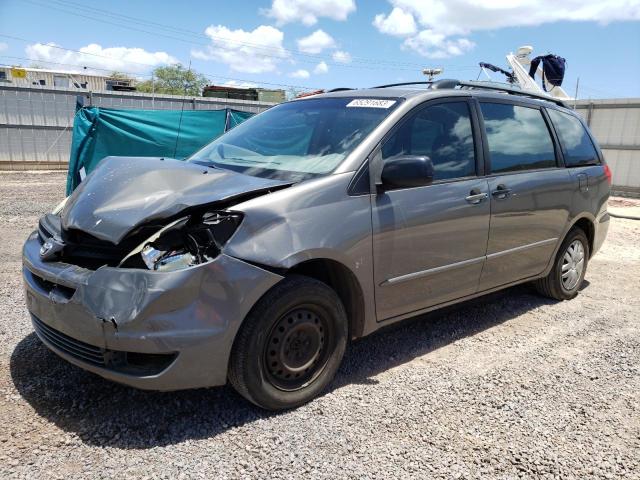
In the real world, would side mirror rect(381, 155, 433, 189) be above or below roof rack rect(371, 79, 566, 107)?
below

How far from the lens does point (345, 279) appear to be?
10.4ft

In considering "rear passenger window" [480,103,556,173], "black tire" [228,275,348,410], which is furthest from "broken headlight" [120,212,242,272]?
"rear passenger window" [480,103,556,173]

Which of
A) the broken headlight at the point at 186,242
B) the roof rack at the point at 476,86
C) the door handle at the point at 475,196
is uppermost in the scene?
the roof rack at the point at 476,86

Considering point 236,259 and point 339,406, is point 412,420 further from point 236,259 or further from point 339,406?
point 236,259

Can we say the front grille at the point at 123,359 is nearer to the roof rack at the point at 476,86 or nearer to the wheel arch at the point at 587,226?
the roof rack at the point at 476,86

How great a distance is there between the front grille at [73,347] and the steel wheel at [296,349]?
843mm

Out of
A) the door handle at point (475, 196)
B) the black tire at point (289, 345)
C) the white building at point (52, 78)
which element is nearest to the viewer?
the black tire at point (289, 345)

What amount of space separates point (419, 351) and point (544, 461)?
4.52ft

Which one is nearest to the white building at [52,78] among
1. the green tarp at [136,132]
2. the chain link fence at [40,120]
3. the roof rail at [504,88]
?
the chain link fence at [40,120]

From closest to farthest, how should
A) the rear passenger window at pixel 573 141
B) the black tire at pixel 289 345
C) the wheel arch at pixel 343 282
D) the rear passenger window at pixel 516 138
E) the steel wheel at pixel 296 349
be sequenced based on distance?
1. the black tire at pixel 289 345
2. the steel wheel at pixel 296 349
3. the wheel arch at pixel 343 282
4. the rear passenger window at pixel 516 138
5. the rear passenger window at pixel 573 141

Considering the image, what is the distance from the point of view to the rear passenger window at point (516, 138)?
4119mm

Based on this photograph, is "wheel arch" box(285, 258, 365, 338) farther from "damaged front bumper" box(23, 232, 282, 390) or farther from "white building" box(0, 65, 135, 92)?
"white building" box(0, 65, 135, 92)

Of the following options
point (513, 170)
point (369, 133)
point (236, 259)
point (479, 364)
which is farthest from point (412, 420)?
point (513, 170)

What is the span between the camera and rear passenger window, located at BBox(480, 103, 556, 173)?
13.5 ft
